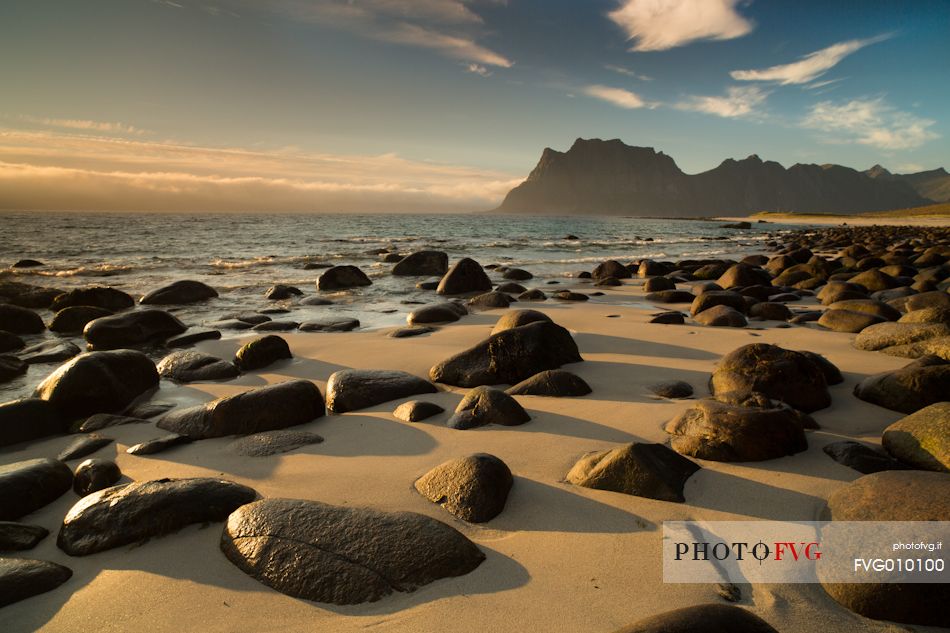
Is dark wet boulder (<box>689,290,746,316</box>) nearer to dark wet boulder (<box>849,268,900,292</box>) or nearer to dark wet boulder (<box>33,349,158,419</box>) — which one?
dark wet boulder (<box>849,268,900,292</box>)

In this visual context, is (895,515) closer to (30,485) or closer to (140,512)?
(140,512)

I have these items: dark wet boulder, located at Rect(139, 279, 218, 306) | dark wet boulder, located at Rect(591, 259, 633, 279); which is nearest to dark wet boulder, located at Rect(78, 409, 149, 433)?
dark wet boulder, located at Rect(139, 279, 218, 306)

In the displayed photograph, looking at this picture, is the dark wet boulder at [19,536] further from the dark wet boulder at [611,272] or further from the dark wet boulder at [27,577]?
the dark wet boulder at [611,272]

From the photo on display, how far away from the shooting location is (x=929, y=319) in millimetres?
5836

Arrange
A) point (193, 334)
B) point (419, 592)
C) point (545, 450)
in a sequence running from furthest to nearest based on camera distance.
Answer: point (193, 334)
point (545, 450)
point (419, 592)

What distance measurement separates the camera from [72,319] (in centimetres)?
860

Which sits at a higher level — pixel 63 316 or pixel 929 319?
pixel 929 319

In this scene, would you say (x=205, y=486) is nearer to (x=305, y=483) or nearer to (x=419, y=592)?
(x=305, y=483)

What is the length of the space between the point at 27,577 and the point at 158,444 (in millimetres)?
1580

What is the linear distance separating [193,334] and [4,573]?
18.5 ft

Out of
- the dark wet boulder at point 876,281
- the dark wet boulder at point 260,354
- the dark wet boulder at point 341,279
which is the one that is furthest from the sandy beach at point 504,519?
the dark wet boulder at point 341,279

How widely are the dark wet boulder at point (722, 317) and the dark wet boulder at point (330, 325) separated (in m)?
5.62

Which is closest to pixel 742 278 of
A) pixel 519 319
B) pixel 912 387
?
pixel 519 319

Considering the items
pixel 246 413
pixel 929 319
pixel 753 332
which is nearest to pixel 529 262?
pixel 753 332
